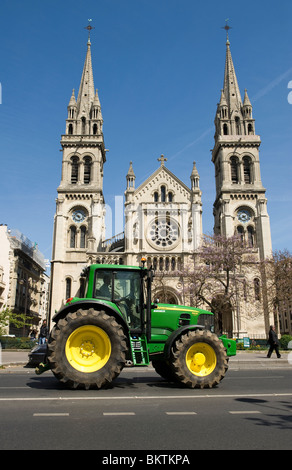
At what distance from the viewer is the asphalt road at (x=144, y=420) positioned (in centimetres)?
399

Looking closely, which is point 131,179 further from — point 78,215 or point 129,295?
point 129,295

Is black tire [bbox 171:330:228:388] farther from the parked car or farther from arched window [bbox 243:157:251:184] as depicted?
arched window [bbox 243:157:251:184]

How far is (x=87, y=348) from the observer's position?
7.84 meters

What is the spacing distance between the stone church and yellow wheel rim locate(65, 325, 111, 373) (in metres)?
30.8

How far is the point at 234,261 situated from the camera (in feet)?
103

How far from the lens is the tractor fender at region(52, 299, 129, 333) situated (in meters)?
7.91

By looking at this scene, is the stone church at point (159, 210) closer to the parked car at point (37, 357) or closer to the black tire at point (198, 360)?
the parked car at point (37, 357)

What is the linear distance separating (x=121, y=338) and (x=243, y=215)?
39789 mm

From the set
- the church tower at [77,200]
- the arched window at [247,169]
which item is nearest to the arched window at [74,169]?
the church tower at [77,200]

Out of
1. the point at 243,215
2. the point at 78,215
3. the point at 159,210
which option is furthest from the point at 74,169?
the point at 243,215

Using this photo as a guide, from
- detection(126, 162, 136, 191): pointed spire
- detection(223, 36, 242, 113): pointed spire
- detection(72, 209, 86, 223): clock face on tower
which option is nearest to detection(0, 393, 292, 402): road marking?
detection(126, 162, 136, 191): pointed spire

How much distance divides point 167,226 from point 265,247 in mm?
11561

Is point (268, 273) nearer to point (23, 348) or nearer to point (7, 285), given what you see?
point (23, 348)
